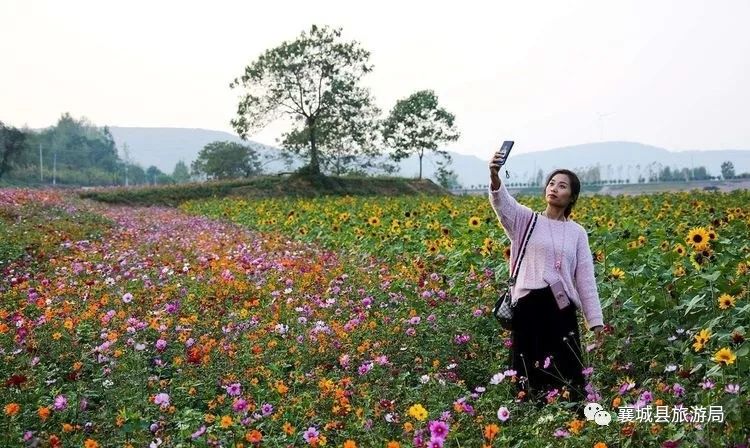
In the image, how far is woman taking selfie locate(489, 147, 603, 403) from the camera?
12.6ft

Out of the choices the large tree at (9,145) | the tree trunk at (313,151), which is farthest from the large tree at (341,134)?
the large tree at (9,145)

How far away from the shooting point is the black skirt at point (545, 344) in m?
3.88

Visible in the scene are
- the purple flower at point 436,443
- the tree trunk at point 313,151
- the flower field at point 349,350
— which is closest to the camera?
the purple flower at point 436,443

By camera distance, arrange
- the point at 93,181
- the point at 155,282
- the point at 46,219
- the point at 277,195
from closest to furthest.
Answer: the point at 155,282, the point at 46,219, the point at 277,195, the point at 93,181

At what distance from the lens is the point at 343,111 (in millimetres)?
40500

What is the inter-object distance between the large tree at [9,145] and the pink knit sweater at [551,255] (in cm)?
5369

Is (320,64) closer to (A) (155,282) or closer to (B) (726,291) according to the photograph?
(A) (155,282)

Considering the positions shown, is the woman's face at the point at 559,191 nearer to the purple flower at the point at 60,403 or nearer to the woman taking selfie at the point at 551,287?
the woman taking selfie at the point at 551,287

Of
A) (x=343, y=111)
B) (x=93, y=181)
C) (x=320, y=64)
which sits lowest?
(x=93, y=181)

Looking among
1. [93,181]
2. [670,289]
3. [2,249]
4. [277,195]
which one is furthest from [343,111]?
[93,181]

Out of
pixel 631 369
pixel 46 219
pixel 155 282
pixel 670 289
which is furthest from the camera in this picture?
pixel 46 219

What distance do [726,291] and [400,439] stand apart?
267 centimetres

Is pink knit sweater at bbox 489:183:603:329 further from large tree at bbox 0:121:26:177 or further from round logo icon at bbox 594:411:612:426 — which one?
large tree at bbox 0:121:26:177

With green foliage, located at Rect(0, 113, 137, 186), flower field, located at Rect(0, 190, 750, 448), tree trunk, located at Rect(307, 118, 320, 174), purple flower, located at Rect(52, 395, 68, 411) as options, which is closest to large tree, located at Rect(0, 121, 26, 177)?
green foliage, located at Rect(0, 113, 137, 186)
